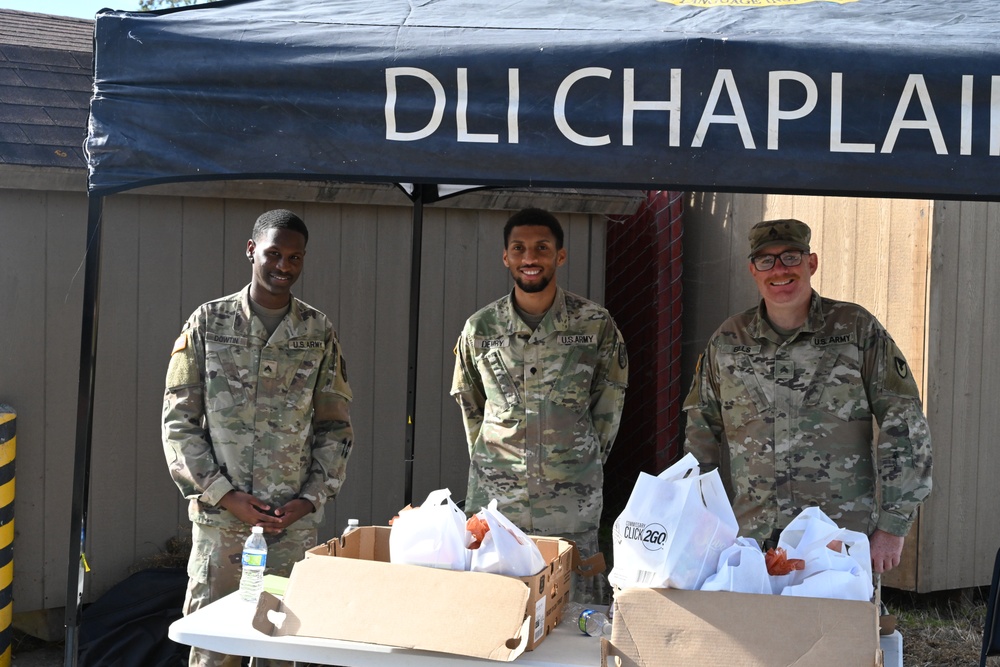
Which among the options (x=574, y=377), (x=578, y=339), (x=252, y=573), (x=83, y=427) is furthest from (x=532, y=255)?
(x=83, y=427)

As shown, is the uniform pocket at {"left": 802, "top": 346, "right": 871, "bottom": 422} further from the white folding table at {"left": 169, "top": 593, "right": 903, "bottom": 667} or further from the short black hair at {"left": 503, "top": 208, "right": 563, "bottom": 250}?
the short black hair at {"left": 503, "top": 208, "right": 563, "bottom": 250}

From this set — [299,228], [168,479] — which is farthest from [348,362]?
[299,228]

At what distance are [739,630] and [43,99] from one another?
4.14 metres

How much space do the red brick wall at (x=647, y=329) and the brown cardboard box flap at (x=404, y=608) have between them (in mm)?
3571

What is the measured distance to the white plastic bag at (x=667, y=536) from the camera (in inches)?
93.0

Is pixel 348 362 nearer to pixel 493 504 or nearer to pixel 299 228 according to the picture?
pixel 299 228

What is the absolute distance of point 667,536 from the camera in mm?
2367

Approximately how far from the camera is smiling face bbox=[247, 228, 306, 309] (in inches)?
142

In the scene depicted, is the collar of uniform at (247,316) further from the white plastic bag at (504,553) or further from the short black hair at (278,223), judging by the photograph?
the white plastic bag at (504,553)

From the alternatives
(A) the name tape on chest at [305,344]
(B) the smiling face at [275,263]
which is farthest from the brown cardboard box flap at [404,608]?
(B) the smiling face at [275,263]

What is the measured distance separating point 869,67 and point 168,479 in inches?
145

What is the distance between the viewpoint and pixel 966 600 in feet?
16.6

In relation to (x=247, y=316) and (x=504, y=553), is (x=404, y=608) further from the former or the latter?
(x=247, y=316)

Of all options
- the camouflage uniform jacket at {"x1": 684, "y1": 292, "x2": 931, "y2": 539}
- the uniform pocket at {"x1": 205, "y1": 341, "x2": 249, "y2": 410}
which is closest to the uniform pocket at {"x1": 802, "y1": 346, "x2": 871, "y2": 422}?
the camouflage uniform jacket at {"x1": 684, "y1": 292, "x2": 931, "y2": 539}
